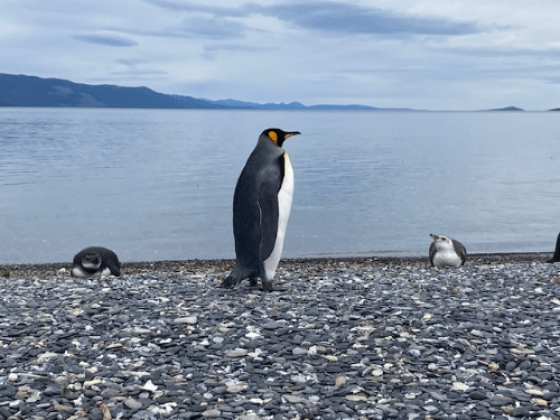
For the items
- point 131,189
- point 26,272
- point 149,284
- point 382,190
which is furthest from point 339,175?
point 149,284

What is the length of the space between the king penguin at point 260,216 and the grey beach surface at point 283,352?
25cm

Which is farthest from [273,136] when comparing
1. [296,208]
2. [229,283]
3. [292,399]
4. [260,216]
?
[296,208]

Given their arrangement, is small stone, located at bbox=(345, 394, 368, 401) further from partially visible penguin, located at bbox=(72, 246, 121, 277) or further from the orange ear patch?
partially visible penguin, located at bbox=(72, 246, 121, 277)

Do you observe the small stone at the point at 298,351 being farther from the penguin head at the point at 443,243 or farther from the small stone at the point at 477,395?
the penguin head at the point at 443,243

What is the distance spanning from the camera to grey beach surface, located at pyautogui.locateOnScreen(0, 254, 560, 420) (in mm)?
4336

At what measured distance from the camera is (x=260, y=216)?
24.3ft

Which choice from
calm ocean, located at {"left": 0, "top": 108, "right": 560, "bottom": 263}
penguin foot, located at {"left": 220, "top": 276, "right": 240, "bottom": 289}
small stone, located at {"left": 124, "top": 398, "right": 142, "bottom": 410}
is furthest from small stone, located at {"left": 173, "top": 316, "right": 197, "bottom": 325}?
calm ocean, located at {"left": 0, "top": 108, "right": 560, "bottom": 263}

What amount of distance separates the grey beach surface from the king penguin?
0.83ft

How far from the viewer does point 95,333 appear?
566 cm

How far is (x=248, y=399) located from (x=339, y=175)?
33.0 meters

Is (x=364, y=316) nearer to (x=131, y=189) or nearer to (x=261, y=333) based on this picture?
(x=261, y=333)

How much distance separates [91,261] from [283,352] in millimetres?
5634

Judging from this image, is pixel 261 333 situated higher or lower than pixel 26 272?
higher

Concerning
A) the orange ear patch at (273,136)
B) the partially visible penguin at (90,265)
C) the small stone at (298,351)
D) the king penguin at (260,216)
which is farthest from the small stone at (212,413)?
the partially visible penguin at (90,265)
